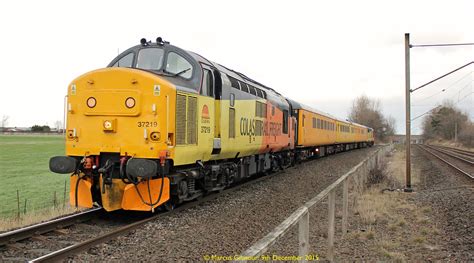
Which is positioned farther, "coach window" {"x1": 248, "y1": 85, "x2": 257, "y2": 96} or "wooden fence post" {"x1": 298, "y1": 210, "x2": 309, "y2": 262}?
"coach window" {"x1": 248, "y1": 85, "x2": 257, "y2": 96}

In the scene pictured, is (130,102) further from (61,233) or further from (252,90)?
(252,90)

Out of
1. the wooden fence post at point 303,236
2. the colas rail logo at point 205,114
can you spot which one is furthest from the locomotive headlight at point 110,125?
the wooden fence post at point 303,236

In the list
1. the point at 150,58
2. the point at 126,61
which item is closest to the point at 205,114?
the point at 150,58

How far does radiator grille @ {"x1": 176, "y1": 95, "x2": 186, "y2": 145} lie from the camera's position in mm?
8153

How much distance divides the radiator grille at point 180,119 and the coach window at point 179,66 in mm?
1052

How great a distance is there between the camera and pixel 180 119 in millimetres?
8242

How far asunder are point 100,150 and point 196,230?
2.38 metres

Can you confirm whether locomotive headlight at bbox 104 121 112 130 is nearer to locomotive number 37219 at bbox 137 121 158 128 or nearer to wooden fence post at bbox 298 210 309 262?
locomotive number 37219 at bbox 137 121 158 128

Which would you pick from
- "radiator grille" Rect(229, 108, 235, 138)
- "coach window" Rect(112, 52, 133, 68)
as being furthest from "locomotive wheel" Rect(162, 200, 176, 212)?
"coach window" Rect(112, 52, 133, 68)

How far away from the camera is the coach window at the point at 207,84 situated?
31.1ft

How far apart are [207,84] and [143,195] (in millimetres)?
3083

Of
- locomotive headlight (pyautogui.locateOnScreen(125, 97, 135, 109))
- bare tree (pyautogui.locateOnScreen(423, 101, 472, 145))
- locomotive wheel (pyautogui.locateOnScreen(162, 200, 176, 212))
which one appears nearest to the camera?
locomotive headlight (pyautogui.locateOnScreen(125, 97, 135, 109))

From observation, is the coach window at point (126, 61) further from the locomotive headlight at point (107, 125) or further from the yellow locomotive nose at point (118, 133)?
the locomotive headlight at point (107, 125)

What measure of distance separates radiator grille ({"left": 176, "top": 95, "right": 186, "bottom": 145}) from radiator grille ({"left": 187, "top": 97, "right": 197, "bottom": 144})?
0.74ft
